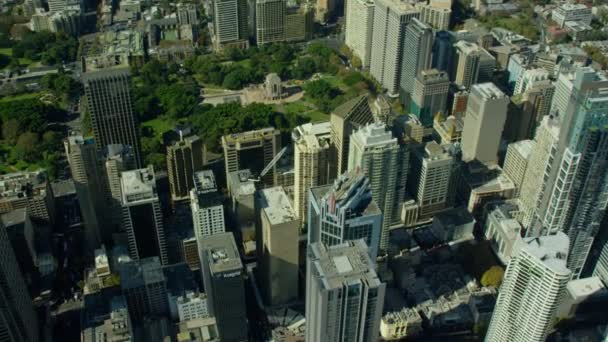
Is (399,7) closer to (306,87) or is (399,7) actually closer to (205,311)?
(306,87)

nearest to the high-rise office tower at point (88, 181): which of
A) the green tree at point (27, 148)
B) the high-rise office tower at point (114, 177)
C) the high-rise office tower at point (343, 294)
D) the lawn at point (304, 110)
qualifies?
the high-rise office tower at point (114, 177)

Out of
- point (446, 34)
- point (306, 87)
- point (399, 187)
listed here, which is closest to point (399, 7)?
point (446, 34)

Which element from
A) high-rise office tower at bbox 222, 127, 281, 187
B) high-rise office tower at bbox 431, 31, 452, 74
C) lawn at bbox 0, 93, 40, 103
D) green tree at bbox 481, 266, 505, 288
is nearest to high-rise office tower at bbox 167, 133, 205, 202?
high-rise office tower at bbox 222, 127, 281, 187

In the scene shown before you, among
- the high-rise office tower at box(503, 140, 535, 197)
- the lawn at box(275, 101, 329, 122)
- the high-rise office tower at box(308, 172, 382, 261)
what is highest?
the high-rise office tower at box(308, 172, 382, 261)

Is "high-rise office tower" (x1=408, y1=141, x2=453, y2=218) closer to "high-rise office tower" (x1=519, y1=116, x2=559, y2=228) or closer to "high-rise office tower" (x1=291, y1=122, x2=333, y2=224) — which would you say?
"high-rise office tower" (x1=519, y1=116, x2=559, y2=228)

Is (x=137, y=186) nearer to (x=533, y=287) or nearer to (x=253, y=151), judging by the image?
(x=253, y=151)

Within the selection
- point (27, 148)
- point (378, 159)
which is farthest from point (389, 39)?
point (27, 148)

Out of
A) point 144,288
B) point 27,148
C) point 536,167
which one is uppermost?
point 536,167
